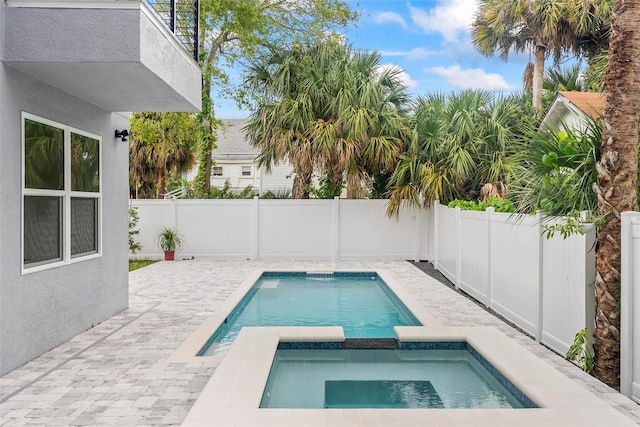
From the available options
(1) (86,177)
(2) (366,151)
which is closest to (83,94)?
(1) (86,177)

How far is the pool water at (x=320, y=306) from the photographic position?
7.60 m

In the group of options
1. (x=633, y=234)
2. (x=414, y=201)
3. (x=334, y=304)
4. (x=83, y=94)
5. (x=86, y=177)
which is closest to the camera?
(x=633, y=234)

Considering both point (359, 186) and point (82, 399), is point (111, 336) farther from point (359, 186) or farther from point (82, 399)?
point (359, 186)

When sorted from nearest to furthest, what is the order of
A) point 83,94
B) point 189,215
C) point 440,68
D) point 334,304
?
point 83,94 → point 334,304 → point 189,215 → point 440,68

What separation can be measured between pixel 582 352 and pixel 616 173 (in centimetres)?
177

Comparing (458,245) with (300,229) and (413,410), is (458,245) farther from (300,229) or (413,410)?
(413,410)

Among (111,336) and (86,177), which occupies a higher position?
(86,177)

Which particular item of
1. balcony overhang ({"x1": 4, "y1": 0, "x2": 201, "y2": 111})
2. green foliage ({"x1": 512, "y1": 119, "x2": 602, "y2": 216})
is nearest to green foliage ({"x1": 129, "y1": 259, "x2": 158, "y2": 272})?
balcony overhang ({"x1": 4, "y1": 0, "x2": 201, "y2": 111})

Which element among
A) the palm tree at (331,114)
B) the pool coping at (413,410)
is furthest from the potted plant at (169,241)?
the pool coping at (413,410)

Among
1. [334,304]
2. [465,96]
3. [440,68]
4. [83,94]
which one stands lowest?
[334,304]

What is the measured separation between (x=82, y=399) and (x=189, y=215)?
11184 millimetres

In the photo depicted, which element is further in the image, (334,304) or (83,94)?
Answer: (334,304)

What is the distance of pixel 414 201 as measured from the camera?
1430cm

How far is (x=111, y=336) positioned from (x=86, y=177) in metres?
2.06
